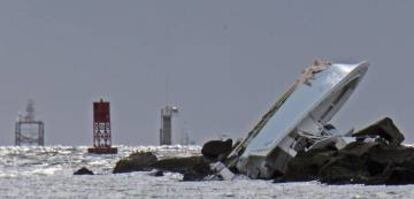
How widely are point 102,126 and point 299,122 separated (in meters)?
53.2

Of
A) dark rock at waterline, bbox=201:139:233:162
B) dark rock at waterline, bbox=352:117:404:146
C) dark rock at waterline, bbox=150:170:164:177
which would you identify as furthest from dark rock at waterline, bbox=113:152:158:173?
dark rock at waterline, bbox=352:117:404:146

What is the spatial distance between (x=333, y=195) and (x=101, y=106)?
222 feet

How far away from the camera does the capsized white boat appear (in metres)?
57.6

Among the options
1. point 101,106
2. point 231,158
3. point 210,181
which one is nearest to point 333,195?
point 210,181

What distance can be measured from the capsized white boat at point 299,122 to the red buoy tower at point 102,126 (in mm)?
47420

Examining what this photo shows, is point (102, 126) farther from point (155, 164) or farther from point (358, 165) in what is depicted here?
point (358, 165)

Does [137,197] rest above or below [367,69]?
below

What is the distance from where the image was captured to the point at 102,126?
11038 cm

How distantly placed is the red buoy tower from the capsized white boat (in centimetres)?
4742

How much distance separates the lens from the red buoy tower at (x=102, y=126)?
4321 inches

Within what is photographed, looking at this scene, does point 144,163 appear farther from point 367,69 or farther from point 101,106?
point 101,106

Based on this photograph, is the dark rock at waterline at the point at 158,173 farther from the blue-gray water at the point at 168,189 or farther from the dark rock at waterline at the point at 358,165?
the dark rock at waterline at the point at 358,165

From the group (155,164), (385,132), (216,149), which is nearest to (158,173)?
(216,149)

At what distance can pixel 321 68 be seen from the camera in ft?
206
